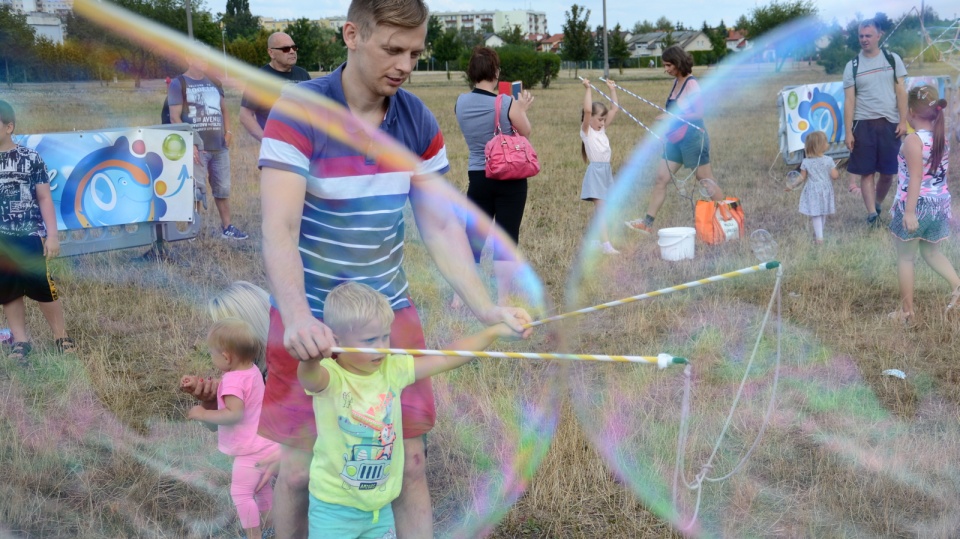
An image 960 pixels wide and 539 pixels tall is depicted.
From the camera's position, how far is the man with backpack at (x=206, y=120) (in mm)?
8047

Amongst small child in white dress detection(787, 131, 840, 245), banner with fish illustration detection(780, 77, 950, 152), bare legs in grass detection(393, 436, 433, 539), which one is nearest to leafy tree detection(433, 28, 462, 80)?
banner with fish illustration detection(780, 77, 950, 152)

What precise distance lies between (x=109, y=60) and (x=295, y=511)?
7169 mm

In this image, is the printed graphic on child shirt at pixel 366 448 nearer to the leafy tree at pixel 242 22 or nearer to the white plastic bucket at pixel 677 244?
the white plastic bucket at pixel 677 244

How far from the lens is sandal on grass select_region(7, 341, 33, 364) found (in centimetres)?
499

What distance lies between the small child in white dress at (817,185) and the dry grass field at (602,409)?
475 millimetres

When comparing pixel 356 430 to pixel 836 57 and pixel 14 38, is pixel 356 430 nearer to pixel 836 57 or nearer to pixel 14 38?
pixel 14 38

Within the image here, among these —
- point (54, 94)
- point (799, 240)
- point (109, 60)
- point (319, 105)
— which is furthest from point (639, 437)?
point (54, 94)

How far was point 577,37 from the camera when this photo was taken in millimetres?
55812

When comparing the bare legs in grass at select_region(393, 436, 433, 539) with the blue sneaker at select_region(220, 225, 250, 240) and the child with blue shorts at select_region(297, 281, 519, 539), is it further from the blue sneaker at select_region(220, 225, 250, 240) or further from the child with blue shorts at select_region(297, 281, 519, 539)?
the blue sneaker at select_region(220, 225, 250, 240)

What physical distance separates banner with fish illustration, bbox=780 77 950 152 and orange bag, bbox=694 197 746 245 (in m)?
4.18

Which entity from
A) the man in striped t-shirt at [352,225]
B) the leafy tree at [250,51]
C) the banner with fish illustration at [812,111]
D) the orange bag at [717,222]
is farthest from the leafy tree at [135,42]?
the leafy tree at [250,51]

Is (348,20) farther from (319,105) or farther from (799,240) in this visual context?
(799,240)

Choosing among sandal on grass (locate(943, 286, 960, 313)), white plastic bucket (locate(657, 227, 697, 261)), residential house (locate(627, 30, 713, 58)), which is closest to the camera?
sandal on grass (locate(943, 286, 960, 313))

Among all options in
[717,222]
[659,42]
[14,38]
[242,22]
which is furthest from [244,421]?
[659,42]
